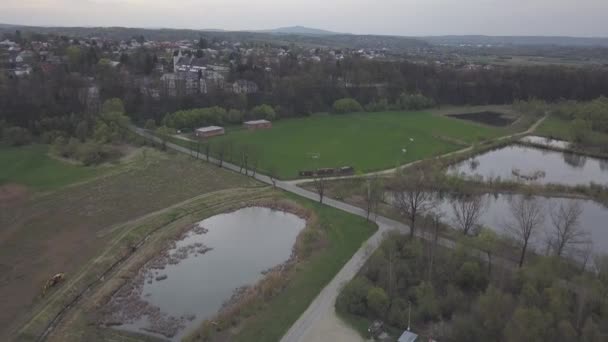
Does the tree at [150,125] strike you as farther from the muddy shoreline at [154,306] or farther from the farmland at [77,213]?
the muddy shoreline at [154,306]

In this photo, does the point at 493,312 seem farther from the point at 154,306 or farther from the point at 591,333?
the point at 154,306

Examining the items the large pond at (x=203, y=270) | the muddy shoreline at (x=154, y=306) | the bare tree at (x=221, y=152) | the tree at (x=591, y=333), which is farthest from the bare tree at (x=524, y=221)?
the bare tree at (x=221, y=152)

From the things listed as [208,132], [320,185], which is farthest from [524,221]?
[208,132]

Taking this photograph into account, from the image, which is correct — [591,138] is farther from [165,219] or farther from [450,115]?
[165,219]

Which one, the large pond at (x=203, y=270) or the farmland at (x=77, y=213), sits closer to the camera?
the large pond at (x=203, y=270)

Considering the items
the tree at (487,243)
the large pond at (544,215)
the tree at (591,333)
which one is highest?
the tree at (591,333)

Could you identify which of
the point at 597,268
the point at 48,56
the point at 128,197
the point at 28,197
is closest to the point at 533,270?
the point at 597,268
